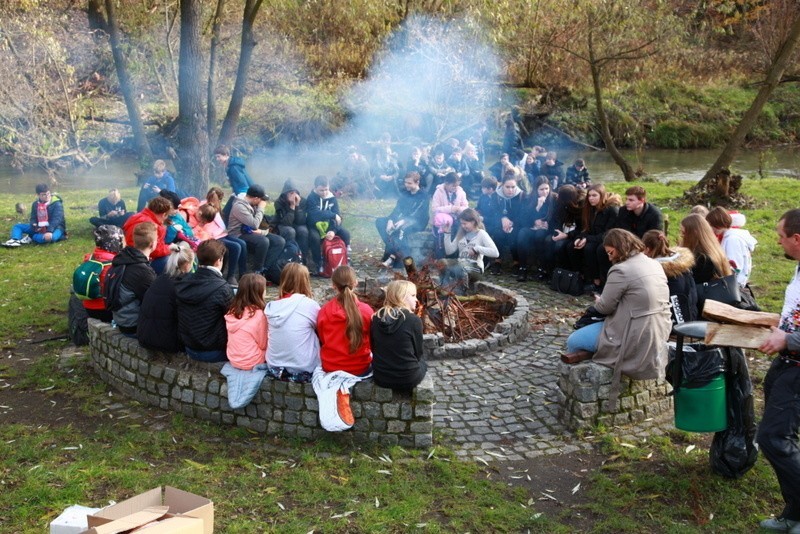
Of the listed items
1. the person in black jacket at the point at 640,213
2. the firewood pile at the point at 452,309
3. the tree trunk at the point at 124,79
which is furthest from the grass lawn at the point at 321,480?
the tree trunk at the point at 124,79

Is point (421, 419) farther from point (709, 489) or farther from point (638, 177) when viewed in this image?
point (638, 177)

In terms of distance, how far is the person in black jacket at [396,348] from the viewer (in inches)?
218

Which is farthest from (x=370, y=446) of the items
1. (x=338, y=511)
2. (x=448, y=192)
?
(x=448, y=192)

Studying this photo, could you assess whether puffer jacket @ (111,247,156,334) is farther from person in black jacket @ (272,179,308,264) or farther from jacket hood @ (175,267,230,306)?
person in black jacket @ (272,179,308,264)

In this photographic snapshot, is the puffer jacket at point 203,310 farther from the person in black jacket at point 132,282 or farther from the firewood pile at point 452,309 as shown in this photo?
the firewood pile at point 452,309

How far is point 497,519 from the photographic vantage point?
476 cm

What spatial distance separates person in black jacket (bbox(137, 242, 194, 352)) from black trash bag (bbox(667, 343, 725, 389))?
13.2 ft

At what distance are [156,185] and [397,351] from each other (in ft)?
25.9

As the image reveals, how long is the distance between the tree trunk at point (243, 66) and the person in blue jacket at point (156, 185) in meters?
4.79

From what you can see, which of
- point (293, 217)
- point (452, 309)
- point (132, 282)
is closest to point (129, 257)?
point (132, 282)

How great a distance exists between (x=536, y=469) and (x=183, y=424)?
9.36ft

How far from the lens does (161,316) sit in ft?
20.7

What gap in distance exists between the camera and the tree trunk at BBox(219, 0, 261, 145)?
15930 mm

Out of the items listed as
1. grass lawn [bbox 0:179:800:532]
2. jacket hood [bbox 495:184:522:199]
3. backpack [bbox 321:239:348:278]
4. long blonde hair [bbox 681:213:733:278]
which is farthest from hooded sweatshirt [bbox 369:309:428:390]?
jacket hood [bbox 495:184:522:199]
